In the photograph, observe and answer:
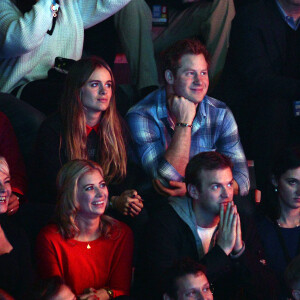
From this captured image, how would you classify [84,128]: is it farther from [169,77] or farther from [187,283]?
[187,283]

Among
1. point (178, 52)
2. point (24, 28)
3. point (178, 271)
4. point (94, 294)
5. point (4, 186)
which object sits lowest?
point (94, 294)

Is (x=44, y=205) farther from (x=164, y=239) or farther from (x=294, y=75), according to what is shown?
(x=294, y=75)

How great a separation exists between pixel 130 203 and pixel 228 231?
0.43 metres

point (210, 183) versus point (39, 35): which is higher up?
point (39, 35)

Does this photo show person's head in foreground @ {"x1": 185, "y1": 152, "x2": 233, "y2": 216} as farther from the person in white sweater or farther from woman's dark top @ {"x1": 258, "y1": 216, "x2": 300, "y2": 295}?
the person in white sweater

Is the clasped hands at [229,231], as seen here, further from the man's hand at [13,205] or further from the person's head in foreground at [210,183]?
the man's hand at [13,205]

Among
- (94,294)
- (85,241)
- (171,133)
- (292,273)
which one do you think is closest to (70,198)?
(85,241)

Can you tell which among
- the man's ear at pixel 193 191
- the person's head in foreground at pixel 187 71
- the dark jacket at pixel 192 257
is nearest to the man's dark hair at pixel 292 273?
the dark jacket at pixel 192 257

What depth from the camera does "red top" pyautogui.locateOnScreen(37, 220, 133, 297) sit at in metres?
2.69

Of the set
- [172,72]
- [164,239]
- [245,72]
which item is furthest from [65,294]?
[245,72]

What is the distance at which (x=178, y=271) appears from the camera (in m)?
2.58

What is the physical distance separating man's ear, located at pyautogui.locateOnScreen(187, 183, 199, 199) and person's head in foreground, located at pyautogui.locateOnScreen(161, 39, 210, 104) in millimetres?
531

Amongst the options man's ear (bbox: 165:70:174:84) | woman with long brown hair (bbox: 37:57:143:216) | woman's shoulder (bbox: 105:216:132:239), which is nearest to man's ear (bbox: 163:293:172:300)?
woman's shoulder (bbox: 105:216:132:239)

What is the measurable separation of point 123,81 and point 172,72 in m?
1.14
